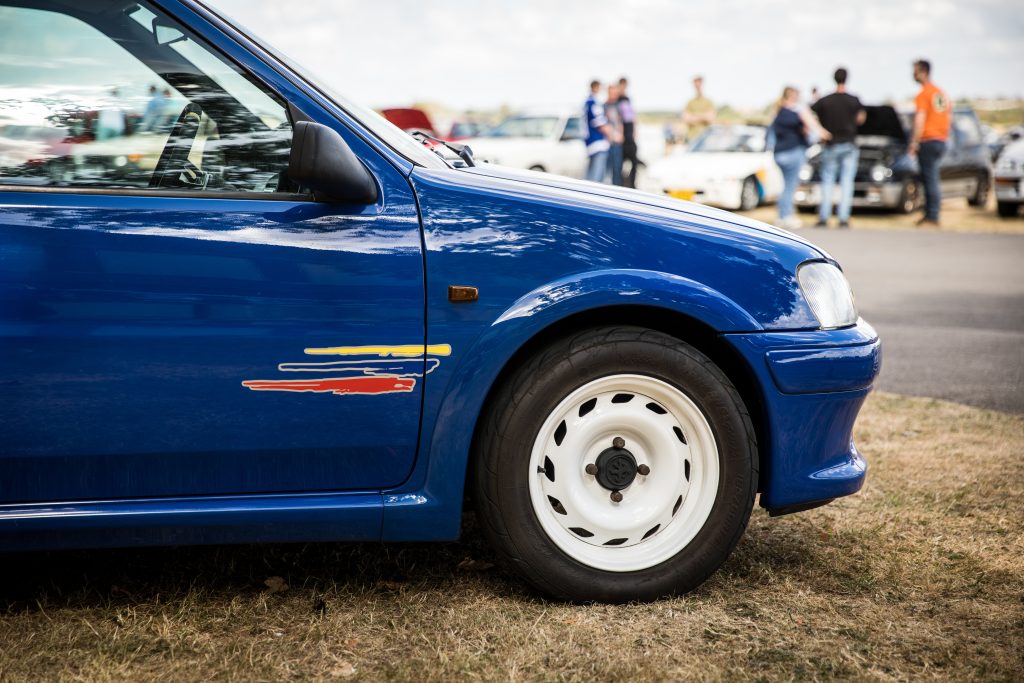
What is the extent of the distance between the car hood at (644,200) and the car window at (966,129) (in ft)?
52.0

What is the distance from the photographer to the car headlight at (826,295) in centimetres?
296

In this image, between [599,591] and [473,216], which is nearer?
[473,216]

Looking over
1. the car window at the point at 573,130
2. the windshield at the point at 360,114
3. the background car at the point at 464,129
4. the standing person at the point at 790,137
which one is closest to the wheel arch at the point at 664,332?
the windshield at the point at 360,114

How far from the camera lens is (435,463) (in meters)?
2.76

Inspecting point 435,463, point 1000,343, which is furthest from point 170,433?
point 1000,343

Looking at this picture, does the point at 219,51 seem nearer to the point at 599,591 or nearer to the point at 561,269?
the point at 561,269

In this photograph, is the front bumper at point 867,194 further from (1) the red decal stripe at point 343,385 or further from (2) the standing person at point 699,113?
(1) the red decal stripe at point 343,385

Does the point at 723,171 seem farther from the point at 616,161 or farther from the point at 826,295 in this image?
the point at 826,295

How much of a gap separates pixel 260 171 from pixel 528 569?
1303mm

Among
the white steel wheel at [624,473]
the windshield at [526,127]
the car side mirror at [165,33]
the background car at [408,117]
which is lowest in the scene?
the white steel wheel at [624,473]

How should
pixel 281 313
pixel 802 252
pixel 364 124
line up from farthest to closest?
pixel 802 252 < pixel 364 124 < pixel 281 313

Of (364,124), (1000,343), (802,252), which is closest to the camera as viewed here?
(364,124)

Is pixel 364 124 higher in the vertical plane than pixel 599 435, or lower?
higher

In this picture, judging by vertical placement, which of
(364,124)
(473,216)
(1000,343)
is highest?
(364,124)
